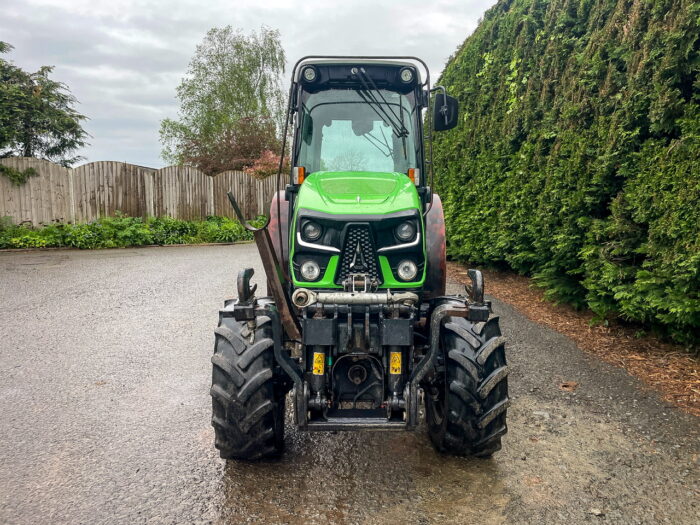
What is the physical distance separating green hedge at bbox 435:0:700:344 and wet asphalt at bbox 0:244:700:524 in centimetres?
92

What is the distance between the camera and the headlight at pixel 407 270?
10.5 ft

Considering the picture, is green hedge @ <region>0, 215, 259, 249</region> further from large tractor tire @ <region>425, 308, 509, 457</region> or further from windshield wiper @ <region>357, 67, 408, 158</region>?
large tractor tire @ <region>425, 308, 509, 457</region>

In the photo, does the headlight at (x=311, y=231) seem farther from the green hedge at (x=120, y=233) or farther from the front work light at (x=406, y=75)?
the green hedge at (x=120, y=233)

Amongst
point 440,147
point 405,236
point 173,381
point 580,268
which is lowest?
point 173,381

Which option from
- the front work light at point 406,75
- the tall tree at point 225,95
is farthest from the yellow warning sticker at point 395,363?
the tall tree at point 225,95

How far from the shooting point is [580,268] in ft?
19.5

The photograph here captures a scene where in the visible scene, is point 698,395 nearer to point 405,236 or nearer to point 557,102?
point 405,236

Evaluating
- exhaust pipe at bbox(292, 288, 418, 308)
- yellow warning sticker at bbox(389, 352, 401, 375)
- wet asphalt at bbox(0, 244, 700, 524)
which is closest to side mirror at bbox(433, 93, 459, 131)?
exhaust pipe at bbox(292, 288, 418, 308)

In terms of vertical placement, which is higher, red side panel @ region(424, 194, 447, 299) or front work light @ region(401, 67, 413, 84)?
front work light @ region(401, 67, 413, 84)

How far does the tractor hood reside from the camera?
3188 millimetres

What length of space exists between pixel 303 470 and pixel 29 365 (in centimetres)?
344

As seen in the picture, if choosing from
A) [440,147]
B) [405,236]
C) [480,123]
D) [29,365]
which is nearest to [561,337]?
[405,236]

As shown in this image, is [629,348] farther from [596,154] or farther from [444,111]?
[444,111]

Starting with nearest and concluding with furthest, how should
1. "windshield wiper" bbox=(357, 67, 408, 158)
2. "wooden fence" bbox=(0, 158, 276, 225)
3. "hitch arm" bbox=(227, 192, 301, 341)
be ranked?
"hitch arm" bbox=(227, 192, 301, 341)
"windshield wiper" bbox=(357, 67, 408, 158)
"wooden fence" bbox=(0, 158, 276, 225)
